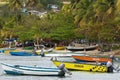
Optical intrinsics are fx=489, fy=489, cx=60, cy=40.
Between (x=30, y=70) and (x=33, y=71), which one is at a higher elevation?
(x=30, y=70)

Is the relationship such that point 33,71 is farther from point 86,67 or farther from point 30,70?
point 86,67

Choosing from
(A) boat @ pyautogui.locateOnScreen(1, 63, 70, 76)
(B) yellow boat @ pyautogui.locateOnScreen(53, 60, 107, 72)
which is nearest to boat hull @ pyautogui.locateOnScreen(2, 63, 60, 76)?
(A) boat @ pyautogui.locateOnScreen(1, 63, 70, 76)

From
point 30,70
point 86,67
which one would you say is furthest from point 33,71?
point 86,67

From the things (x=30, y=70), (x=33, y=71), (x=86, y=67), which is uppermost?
(x=30, y=70)

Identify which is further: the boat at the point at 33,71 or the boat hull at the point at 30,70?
the boat hull at the point at 30,70

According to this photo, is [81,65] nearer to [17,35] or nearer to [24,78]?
[24,78]

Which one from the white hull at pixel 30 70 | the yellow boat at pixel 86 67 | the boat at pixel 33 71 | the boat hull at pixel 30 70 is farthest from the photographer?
the yellow boat at pixel 86 67

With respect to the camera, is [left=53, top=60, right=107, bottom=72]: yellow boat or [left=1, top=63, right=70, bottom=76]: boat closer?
[left=1, top=63, right=70, bottom=76]: boat

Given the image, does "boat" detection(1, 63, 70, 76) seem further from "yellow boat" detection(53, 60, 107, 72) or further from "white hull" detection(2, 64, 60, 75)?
"yellow boat" detection(53, 60, 107, 72)

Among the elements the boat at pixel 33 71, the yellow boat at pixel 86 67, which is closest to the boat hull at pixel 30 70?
the boat at pixel 33 71

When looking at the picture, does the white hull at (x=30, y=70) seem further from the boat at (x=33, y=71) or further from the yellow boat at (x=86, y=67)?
the yellow boat at (x=86, y=67)

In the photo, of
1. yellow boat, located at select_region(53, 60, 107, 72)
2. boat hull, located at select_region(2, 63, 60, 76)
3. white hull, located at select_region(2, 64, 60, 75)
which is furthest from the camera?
yellow boat, located at select_region(53, 60, 107, 72)

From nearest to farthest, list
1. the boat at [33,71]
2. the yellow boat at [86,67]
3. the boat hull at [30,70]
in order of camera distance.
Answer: the boat at [33,71] < the boat hull at [30,70] < the yellow boat at [86,67]

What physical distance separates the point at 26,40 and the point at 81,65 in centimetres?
6310
